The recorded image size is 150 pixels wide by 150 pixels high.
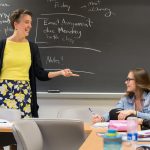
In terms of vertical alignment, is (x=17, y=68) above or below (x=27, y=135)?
above

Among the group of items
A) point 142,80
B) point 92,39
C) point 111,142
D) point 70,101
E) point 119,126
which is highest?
point 92,39

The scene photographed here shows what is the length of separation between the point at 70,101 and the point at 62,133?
6.60 feet

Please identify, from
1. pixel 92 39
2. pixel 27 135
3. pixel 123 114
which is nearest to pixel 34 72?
pixel 92 39

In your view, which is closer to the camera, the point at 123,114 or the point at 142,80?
the point at 123,114

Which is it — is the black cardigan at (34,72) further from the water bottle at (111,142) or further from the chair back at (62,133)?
the water bottle at (111,142)

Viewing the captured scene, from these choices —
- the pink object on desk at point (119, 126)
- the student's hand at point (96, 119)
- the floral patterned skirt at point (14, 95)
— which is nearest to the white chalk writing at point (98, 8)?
the floral patterned skirt at point (14, 95)

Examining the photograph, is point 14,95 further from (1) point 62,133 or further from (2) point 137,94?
(1) point 62,133

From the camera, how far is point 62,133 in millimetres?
2762

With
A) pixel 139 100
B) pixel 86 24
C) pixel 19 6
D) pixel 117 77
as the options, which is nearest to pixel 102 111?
pixel 139 100

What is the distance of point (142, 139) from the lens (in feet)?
7.82

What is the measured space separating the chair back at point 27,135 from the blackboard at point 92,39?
1999mm

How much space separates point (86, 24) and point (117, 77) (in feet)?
2.51

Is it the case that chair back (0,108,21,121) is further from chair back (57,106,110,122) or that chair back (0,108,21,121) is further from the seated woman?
the seated woman

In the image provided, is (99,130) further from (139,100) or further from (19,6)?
(19,6)
